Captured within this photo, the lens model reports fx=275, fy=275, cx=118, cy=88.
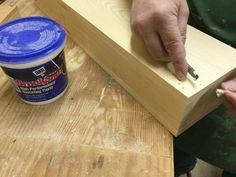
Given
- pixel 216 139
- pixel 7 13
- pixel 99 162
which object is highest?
pixel 7 13

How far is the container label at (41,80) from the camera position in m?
0.55

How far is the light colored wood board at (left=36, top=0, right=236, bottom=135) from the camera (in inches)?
20.6

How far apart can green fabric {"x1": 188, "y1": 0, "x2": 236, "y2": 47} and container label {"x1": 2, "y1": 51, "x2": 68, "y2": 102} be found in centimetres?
39

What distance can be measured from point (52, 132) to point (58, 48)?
0.56 ft

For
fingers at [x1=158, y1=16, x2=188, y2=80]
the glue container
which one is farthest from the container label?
fingers at [x1=158, y1=16, x2=188, y2=80]

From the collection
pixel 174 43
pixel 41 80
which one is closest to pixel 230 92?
pixel 174 43

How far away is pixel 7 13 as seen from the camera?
0.80m

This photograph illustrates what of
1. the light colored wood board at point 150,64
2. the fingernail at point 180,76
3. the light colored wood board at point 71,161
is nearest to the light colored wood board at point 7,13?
the light colored wood board at point 150,64

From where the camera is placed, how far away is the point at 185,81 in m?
0.52

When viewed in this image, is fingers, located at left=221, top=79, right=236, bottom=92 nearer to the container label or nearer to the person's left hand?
the person's left hand

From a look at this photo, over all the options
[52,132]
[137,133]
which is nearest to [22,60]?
[52,132]

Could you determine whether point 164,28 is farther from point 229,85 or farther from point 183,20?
point 229,85

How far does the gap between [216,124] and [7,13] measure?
67 centimetres

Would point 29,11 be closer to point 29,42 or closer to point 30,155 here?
point 29,42
